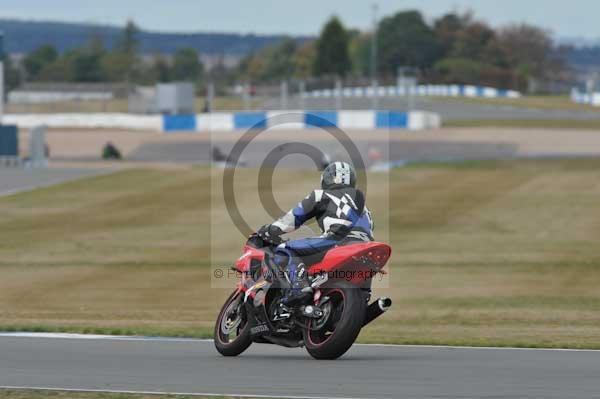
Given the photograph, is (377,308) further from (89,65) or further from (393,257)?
(89,65)

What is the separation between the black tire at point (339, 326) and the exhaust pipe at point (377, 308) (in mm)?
124

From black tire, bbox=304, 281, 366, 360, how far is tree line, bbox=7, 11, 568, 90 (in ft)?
248

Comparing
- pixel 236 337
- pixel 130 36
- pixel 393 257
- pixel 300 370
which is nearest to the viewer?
pixel 300 370

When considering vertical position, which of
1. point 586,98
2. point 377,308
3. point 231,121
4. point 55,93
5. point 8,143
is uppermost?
point 377,308

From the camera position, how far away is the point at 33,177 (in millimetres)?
37562

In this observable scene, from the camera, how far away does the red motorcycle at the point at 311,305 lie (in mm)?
9477

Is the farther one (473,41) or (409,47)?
(473,41)

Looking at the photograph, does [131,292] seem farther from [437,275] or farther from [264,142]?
[264,142]

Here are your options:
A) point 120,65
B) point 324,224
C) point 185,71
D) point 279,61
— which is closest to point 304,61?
point 279,61

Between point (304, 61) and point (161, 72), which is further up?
point (304, 61)

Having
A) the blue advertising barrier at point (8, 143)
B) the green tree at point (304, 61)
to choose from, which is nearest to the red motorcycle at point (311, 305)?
the blue advertising barrier at point (8, 143)

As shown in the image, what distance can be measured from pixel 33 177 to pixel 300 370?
29.2 metres

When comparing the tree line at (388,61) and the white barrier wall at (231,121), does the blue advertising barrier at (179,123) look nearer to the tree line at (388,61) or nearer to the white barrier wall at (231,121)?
the white barrier wall at (231,121)

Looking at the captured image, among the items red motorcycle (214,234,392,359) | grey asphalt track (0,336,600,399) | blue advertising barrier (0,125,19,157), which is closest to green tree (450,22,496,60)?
blue advertising barrier (0,125,19,157)
